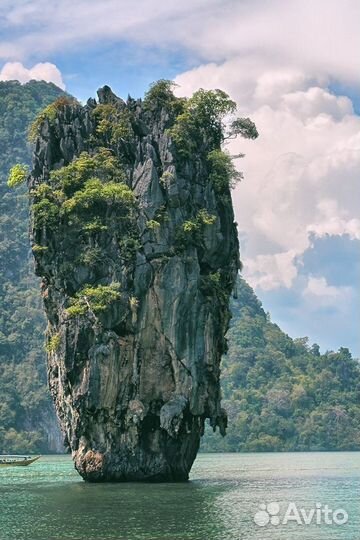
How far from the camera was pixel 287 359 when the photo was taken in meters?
125

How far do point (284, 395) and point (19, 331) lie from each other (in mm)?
31746

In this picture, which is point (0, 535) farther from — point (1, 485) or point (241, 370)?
point (241, 370)

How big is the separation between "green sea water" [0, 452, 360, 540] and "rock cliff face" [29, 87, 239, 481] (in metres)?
2.26

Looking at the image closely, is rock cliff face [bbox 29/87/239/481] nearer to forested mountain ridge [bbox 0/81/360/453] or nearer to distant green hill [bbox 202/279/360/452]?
forested mountain ridge [bbox 0/81/360/453]

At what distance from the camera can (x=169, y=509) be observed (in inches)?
1166

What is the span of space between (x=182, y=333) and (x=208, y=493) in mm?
6928

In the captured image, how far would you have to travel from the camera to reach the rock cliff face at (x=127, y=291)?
127 ft

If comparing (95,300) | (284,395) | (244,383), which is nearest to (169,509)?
(95,300)

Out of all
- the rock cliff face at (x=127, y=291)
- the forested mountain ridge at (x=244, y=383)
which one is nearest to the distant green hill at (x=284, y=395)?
the forested mountain ridge at (x=244, y=383)

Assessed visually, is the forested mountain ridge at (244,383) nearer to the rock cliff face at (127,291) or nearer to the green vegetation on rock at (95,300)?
the rock cliff face at (127,291)

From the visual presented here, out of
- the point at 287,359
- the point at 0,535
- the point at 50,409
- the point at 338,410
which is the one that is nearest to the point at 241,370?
the point at 287,359

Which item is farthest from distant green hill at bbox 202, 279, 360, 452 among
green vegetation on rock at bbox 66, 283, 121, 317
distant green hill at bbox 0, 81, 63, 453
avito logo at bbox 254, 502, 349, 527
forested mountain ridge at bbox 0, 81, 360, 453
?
avito logo at bbox 254, 502, 349, 527

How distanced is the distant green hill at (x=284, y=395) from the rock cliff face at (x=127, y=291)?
6764cm

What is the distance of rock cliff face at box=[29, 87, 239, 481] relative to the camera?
38.6 m
